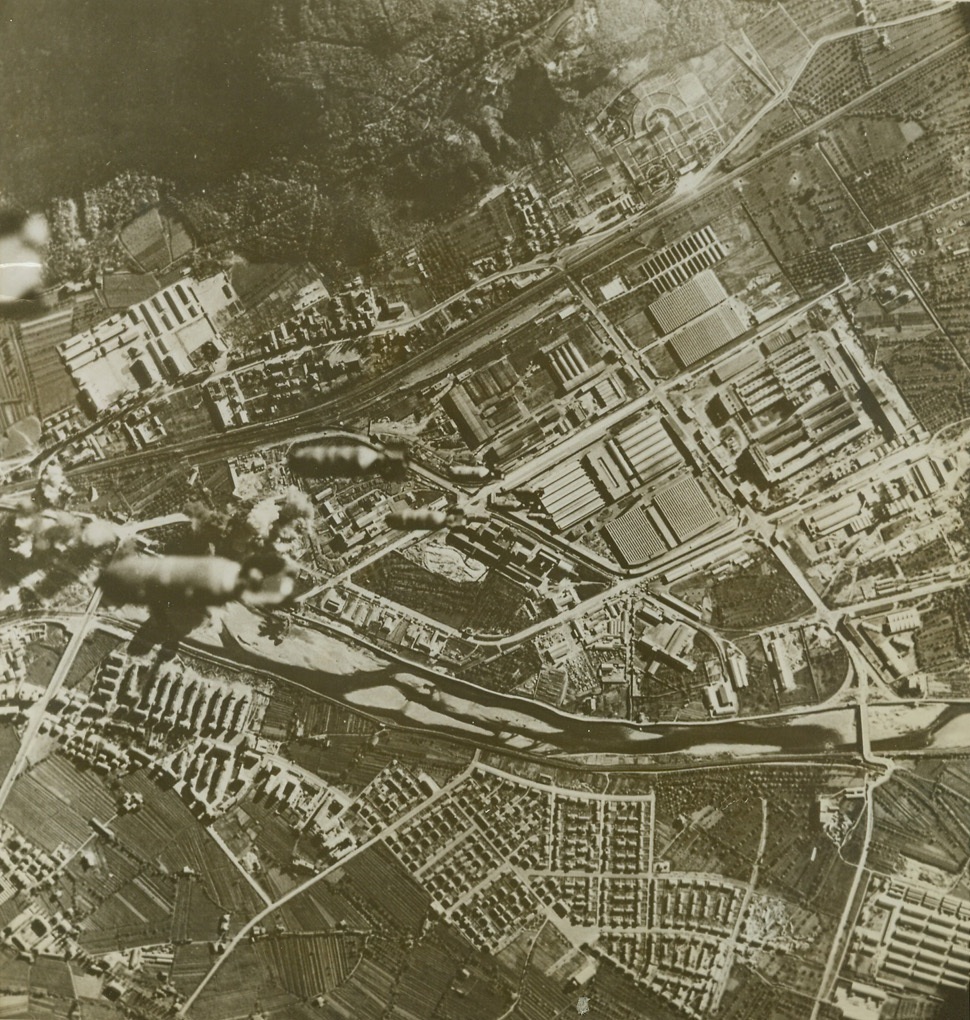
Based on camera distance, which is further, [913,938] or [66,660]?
[66,660]

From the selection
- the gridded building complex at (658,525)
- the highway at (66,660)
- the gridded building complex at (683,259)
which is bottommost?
the gridded building complex at (658,525)

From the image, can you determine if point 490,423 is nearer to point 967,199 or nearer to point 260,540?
point 260,540

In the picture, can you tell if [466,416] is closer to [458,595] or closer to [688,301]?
[458,595]

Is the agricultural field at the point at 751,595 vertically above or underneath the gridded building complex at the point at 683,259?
underneath

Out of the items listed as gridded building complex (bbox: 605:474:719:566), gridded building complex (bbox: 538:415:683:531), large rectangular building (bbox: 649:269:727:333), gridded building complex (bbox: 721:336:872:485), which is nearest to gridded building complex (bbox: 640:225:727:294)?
large rectangular building (bbox: 649:269:727:333)

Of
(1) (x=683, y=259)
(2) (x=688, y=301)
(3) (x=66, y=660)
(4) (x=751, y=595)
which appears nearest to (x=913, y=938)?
(4) (x=751, y=595)

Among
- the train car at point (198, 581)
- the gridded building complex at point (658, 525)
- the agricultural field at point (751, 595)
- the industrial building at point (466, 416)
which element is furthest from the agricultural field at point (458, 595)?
the agricultural field at point (751, 595)

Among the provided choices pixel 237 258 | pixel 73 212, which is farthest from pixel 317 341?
pixel 73 212

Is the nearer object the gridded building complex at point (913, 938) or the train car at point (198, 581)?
the gridded building complex at point (913, 938)

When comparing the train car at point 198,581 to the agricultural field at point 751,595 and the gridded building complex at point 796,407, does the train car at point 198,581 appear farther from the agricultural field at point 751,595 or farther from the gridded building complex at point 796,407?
the gridded building complex at point 796,407

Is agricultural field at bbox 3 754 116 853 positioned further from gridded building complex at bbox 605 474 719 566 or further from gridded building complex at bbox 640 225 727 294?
gridded building complex at bbox 640 225 727 294

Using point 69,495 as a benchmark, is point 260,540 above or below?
below
